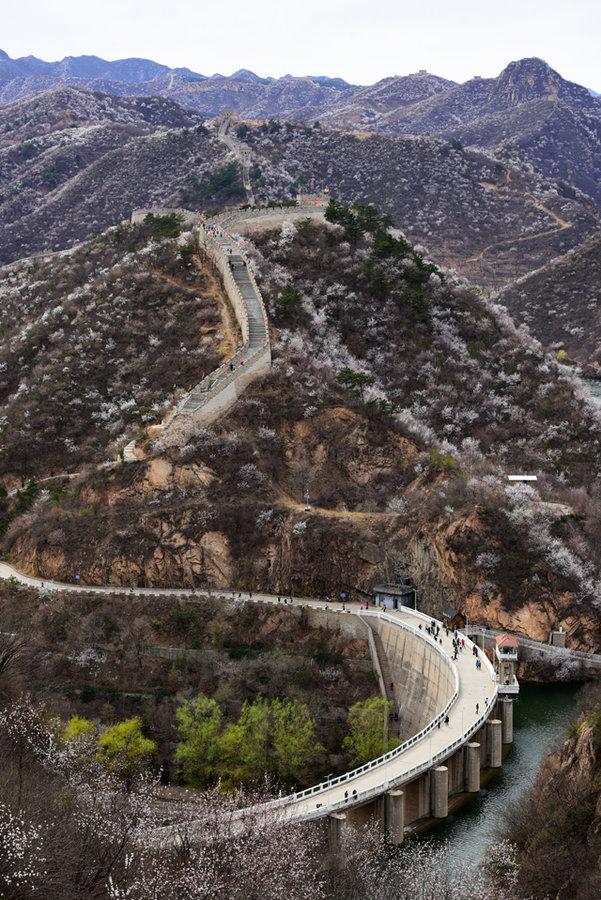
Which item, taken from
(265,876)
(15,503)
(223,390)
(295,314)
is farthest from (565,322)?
(265,876)

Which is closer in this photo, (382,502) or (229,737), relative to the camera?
(229,737)

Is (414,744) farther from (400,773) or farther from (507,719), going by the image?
(507,719)

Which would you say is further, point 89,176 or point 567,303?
point 89,176

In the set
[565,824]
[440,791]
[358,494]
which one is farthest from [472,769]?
Result: [358,494]

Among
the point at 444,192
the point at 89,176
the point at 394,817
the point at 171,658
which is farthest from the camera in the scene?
the point at 444,192

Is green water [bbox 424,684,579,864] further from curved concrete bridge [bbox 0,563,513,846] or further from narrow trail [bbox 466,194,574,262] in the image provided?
narrow trail [bbox 466,194,574,262]

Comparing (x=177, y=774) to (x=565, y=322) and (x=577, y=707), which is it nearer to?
(x=577, y=707)

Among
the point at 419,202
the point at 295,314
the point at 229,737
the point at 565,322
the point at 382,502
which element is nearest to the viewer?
the point at 229,737
